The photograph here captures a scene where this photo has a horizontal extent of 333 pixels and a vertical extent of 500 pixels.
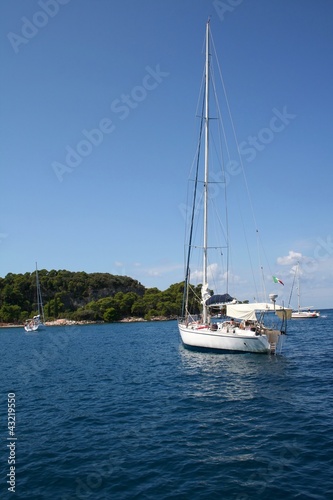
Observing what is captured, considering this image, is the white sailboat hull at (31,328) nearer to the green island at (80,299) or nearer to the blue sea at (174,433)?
the green island at (80,299)

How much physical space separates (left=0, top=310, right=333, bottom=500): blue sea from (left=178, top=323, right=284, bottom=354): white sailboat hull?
109 inches

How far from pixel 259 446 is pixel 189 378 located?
12.6m

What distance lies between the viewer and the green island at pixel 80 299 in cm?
13000

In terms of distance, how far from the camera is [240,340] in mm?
33156

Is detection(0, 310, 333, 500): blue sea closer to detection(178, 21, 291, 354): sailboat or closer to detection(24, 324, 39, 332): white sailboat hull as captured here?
detection(178, 21, 291, 354): sailboat

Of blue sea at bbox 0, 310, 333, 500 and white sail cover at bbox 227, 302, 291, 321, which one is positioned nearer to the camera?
blue sea at bbox 0, 310, 333, 500

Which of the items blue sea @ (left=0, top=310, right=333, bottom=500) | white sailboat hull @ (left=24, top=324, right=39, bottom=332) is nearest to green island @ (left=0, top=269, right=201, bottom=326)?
white sailboat hull @ (left=24, top=324, right=39, bottom=332)

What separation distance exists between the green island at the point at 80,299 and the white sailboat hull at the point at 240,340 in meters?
87.5

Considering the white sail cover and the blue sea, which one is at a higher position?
the white sail cover

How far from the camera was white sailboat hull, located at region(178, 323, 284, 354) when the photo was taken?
32.9m

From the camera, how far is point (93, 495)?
10.8m

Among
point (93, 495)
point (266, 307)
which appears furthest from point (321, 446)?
point (266, 307)

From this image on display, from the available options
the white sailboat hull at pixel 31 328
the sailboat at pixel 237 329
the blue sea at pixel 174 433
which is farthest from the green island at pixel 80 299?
the blue sea at pixel 174 433

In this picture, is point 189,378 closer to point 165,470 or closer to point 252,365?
point 252,365
